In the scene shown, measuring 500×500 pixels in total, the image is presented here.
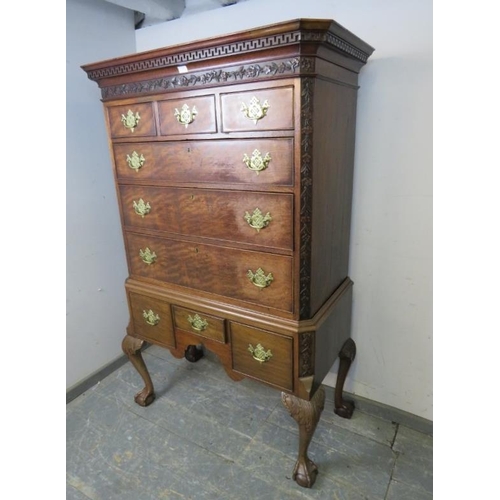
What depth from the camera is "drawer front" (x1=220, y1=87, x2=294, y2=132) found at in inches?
43.3

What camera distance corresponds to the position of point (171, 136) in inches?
53.5

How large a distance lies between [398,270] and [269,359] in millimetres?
731

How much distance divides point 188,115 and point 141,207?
18.9 inches

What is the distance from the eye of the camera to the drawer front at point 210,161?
116 centimetres

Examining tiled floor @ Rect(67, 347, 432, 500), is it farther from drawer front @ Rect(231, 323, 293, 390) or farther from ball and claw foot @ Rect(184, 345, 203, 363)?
drawer front @ Rect(231, 323, 293, 390)

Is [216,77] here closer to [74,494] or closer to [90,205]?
[90,205]

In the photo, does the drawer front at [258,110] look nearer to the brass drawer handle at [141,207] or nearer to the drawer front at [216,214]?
the drawer front at [216,214]

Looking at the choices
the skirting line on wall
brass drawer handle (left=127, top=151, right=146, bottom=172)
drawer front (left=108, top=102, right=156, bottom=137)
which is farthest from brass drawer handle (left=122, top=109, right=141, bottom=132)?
the skirting line on wall

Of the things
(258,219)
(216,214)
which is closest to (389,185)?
(258,219)

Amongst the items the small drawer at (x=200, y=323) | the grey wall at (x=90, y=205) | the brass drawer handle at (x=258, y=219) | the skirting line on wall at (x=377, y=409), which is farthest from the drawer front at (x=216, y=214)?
the skirting line on wall at (x=377, y=409)

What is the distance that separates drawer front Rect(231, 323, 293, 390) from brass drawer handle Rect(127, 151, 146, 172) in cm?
78

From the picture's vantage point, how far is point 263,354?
1378 millimetres

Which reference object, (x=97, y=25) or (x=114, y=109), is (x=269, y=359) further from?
(x=97, y=25)
